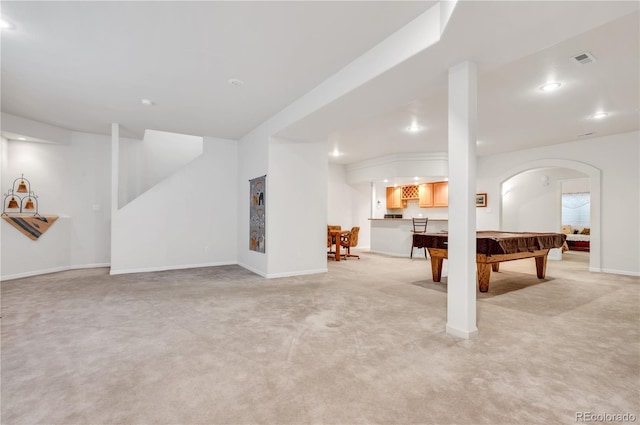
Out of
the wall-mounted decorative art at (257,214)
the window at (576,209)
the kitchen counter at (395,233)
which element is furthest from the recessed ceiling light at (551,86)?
the window at (576,209)

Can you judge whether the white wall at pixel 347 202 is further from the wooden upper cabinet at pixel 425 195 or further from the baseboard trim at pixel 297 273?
the baseboard trim at pixel 297 273

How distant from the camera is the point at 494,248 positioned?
4137 mm

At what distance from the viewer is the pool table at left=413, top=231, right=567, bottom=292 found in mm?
4207

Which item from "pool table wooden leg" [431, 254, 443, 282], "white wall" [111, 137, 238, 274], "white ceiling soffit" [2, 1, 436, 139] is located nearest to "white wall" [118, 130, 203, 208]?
"white wall" [111, 137, 238, 274]

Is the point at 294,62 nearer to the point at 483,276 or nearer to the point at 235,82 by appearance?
the point at 235,82

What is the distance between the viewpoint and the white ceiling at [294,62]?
253 cm

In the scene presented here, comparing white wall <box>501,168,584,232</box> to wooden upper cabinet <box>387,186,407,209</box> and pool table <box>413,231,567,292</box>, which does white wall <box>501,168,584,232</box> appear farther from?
pool table <box>413,231,567,292</box>

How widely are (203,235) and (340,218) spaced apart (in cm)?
495

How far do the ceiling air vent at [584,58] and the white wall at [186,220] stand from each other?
6.15 m

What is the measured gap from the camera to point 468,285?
110 inches

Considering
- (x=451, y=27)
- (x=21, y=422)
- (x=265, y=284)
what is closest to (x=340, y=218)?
(x=265, y=284)

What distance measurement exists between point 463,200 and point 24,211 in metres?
7.59

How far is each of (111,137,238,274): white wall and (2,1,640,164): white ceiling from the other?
49.8 inches

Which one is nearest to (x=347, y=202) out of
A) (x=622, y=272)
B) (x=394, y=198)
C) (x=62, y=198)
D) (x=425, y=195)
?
(x=394, y=198)
